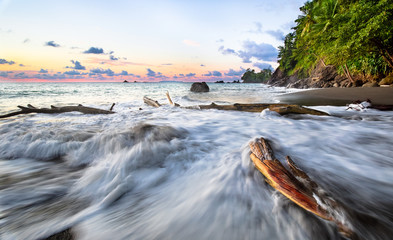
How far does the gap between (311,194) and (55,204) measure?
6.32ft

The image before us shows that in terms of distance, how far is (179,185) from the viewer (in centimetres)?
152

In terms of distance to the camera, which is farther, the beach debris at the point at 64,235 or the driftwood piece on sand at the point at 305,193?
the beach debris at the point at 64,235

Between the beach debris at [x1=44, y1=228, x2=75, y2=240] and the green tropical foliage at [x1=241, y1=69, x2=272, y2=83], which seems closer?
the beach debris at [x1=44, y1=228, x2=75, y2=240]

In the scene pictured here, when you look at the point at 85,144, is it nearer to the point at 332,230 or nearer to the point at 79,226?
the point at 79,226

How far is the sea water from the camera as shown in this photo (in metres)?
1.02

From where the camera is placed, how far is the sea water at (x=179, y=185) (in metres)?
1.02

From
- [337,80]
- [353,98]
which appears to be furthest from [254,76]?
[353,98]

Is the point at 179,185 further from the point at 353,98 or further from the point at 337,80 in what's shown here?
the point at 337,80

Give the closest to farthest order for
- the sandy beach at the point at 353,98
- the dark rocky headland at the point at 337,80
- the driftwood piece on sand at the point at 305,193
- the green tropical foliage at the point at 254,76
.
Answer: the driftwood piece on sand at the point at 305,193 < the sandy beach at the point at 353,98 < the dark rocky headland at the point at 337,80 < the green tropical foliage at the point at 254,76

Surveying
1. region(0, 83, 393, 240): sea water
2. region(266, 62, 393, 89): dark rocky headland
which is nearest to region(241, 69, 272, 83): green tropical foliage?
region(266, 62, 393, 89): dark rocky headland

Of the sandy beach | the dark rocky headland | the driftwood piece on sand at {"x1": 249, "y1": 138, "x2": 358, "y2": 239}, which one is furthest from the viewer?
the dark rocky headland

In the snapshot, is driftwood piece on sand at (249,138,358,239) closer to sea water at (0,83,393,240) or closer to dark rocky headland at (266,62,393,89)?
sea water at (0,83,393,240)

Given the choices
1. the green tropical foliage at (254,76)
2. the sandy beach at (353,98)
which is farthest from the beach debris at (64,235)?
the green tropical foliage at (254,76)

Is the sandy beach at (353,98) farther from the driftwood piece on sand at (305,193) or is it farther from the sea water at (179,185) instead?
the driftwood piece on sand at (305,193)
